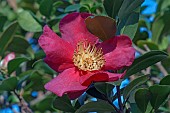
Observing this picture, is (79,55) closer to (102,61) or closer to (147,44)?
(102,61)

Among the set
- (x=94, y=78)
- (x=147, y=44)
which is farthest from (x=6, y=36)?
(x=94, y=78)

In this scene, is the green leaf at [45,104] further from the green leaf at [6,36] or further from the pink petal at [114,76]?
the pink petal at [114,76]

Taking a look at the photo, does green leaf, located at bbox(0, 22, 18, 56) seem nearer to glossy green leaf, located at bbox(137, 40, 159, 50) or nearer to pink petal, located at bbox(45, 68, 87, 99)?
glossy green leaf, located at bbox(137, 40, 159, 50)

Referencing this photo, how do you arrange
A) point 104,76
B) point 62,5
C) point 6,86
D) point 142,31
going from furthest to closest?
1. point 142,31
2. point 62,5
3. point 6,86
4. point 104,76

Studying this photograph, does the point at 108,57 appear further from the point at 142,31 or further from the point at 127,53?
the point at 142,31

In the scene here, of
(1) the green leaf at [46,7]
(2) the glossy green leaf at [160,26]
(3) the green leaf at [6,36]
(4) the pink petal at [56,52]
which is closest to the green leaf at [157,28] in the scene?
(2) the glossy green leaf at [160,26]

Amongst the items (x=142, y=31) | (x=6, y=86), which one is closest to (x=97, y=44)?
(x=6, y=86)
